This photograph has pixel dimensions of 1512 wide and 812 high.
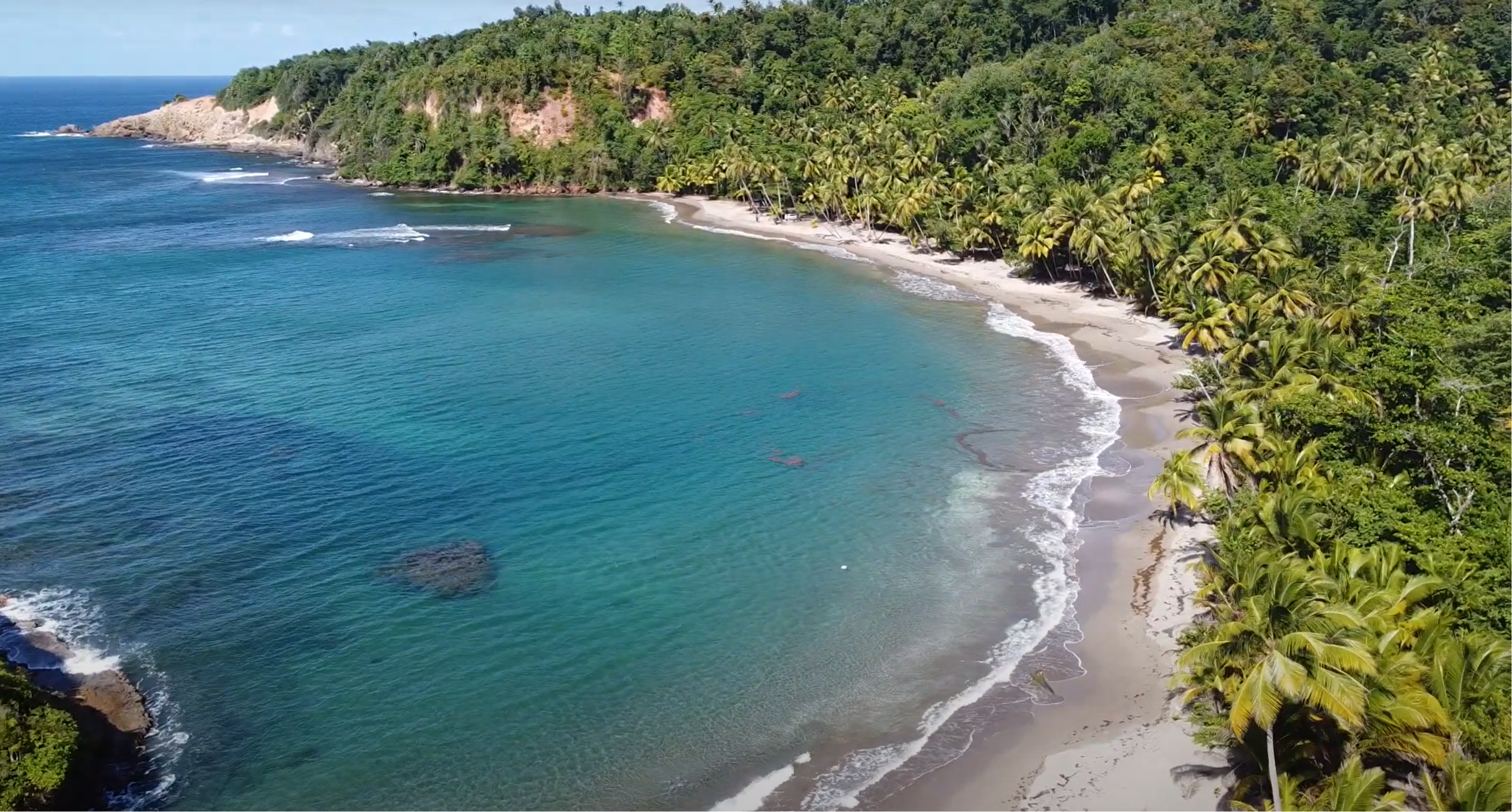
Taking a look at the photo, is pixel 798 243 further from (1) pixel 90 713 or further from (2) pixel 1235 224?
(1) pixel 90 713

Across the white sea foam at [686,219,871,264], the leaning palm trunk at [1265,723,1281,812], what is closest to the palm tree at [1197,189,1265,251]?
the white sea foam at [686,219,871,264]

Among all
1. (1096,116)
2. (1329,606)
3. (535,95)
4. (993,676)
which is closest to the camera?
(1329,606)

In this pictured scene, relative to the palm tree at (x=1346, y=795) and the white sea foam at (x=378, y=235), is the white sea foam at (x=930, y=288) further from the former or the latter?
the palm tree at (x=1346, y=795)

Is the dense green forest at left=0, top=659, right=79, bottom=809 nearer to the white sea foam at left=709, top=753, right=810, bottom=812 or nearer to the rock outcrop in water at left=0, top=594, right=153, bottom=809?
the rock outcrop in water at left=0, top=594, right=153, bottom=809

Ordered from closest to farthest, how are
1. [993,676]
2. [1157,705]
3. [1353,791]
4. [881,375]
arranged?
1. [1353,791]
2. [1157,705]
3. [993,676]
4. [881,375]

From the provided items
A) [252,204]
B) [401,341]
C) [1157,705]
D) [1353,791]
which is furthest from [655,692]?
[252,204]

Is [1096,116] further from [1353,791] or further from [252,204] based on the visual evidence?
[252,204]
